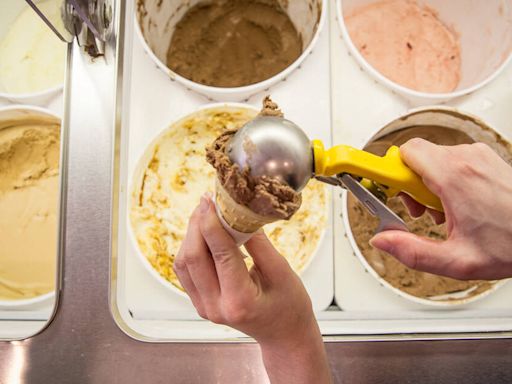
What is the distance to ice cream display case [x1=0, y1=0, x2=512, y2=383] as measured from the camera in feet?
2.20

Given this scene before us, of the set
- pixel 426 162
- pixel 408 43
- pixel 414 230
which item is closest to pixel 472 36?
pixel 408 43

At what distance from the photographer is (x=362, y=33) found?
2.93 feet

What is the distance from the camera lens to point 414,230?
0.78 meters

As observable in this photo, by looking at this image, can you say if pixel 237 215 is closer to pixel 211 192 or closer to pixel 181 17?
pixel 211 192

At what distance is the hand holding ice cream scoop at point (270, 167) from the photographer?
0.37 meters

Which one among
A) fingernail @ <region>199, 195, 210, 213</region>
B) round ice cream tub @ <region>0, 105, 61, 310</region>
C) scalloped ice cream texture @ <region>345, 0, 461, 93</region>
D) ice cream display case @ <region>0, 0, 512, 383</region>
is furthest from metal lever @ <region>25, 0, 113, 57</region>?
scalloped ice cream texture @ <region>345, 0, 461, 93</region>

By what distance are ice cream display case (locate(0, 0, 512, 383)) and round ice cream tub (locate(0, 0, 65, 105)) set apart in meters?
0.03

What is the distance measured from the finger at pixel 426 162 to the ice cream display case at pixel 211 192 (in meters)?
0.23

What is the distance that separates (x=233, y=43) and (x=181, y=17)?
0.13 meters

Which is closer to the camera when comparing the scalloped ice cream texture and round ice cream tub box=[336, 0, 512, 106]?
round ice cream tub box=[336, 0, 512, 106]

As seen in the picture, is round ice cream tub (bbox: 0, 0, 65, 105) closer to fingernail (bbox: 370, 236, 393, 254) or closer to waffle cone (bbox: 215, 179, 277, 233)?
waffle cone (bbox: 215, 179, 277, 233)

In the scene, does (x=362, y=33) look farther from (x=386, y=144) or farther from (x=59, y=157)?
(x=59, y=157)

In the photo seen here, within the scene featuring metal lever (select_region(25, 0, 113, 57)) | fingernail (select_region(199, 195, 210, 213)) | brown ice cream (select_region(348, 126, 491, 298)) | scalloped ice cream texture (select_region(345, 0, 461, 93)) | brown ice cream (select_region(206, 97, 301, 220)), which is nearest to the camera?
brown ice cream (select_region(206, 97, 301, 220))

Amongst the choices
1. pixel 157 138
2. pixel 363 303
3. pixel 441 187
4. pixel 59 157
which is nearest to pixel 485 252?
pixel 441 187
